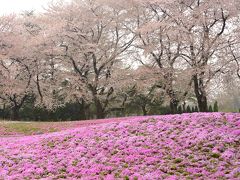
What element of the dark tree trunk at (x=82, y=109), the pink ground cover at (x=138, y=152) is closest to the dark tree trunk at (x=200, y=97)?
the pink ground cover at (x=138, y=152)

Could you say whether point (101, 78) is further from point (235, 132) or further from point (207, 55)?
point (235, 132)

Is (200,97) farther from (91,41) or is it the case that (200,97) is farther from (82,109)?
(82,109)

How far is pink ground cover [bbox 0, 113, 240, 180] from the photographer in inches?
641

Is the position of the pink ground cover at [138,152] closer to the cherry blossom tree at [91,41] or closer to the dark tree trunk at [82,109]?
the cherry blossom tree at [91,41]

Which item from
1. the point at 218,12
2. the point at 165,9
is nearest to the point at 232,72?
the point at 218,12

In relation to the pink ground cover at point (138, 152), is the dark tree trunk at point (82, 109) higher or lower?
higher

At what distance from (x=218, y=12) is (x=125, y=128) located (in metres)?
24.0

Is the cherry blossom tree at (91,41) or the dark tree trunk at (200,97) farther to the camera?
the cherry blossom tree at (91,41)

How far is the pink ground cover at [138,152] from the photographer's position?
1628cm

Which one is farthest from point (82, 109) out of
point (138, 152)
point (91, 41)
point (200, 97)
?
point (138, 152)

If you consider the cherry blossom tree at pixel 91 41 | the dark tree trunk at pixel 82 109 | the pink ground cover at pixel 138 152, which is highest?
the cherry blossom tree at pixel 91 41

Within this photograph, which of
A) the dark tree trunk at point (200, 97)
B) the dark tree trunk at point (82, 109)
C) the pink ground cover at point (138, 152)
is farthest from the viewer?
the dark tree trunk at point (82, 109)

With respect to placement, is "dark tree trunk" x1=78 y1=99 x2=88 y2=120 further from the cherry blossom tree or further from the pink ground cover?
the pink ground cover

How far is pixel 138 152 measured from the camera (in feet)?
62.4
